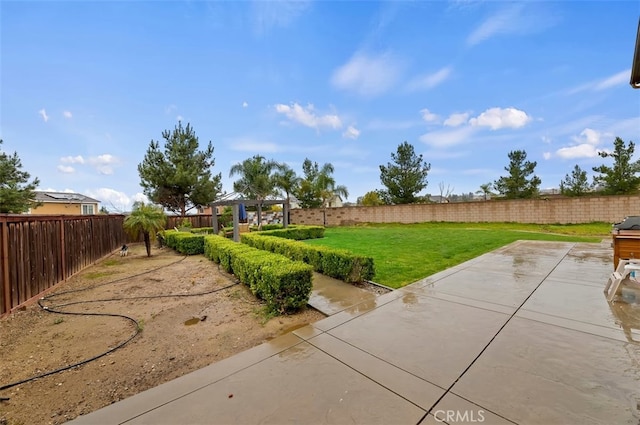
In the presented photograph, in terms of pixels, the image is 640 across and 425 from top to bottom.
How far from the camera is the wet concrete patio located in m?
1.76

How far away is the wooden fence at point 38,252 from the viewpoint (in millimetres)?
4008

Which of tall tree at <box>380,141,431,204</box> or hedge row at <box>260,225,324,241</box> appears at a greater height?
tall tree at <box>380,141,431,204</box>

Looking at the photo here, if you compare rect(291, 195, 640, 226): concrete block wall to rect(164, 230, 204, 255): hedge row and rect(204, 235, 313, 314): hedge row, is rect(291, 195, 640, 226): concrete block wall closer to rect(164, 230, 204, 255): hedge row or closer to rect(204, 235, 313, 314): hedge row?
rect(164, 230, 204, 255): hedge row

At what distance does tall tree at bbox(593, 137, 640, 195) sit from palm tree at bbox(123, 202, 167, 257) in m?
29.9

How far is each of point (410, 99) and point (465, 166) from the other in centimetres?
1630

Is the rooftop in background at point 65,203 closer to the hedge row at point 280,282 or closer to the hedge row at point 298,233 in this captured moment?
the hedge row at point 298,233

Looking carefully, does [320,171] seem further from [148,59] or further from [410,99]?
[148,59]

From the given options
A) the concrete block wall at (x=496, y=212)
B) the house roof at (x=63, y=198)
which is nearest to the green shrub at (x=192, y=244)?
the concrete block wall at (x=496, y=212)

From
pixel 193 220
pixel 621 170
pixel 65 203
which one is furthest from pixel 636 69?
pixel 65 203

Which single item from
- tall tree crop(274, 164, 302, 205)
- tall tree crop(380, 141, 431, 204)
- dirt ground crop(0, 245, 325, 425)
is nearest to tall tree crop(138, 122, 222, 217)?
tall tree crop(274, 164, 302, 205)

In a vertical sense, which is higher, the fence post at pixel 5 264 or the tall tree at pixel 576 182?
the tall tree at pixel 576 182

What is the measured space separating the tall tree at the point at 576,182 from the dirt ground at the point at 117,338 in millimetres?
36267

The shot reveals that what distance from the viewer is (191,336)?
325 centimetres

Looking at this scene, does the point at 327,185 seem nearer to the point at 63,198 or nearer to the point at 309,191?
the point at 309,191
